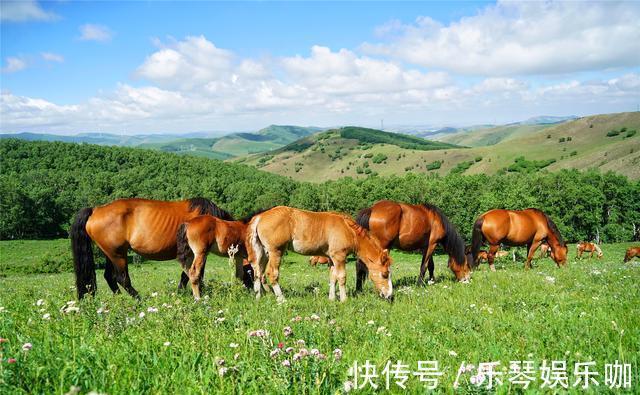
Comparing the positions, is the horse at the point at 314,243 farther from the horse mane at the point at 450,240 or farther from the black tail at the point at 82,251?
the horse mane at the point at 450,240

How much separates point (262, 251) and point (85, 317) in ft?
17.2

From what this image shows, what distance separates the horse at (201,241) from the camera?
9.98m

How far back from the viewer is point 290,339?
529 cm

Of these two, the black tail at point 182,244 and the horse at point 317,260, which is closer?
the black tail at point 182,244

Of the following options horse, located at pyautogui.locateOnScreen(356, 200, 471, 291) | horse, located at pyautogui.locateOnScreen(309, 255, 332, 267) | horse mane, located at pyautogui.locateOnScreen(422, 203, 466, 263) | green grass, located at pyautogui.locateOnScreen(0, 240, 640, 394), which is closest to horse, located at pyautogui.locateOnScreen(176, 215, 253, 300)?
green grass, located at pyautogui.locateOnScreen(0, 240, 640, 394)

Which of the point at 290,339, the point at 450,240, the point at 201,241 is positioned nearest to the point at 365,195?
the point at 450,240

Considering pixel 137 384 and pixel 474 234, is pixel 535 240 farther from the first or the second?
pixel 137 384

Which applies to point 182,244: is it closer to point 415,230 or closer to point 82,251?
point 82,251

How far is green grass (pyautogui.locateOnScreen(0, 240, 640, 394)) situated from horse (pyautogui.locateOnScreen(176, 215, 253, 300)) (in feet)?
3.27

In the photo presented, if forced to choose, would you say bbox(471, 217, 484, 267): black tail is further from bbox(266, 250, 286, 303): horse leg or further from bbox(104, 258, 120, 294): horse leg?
bbox(104, 258, 120, 294): horse leg

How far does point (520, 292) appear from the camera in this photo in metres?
9.65

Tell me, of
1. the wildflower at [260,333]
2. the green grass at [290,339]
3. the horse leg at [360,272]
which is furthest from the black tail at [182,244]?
the wildflower at [260,333]

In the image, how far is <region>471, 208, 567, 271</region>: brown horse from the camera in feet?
60.8

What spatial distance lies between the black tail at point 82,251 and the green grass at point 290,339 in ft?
9.45
